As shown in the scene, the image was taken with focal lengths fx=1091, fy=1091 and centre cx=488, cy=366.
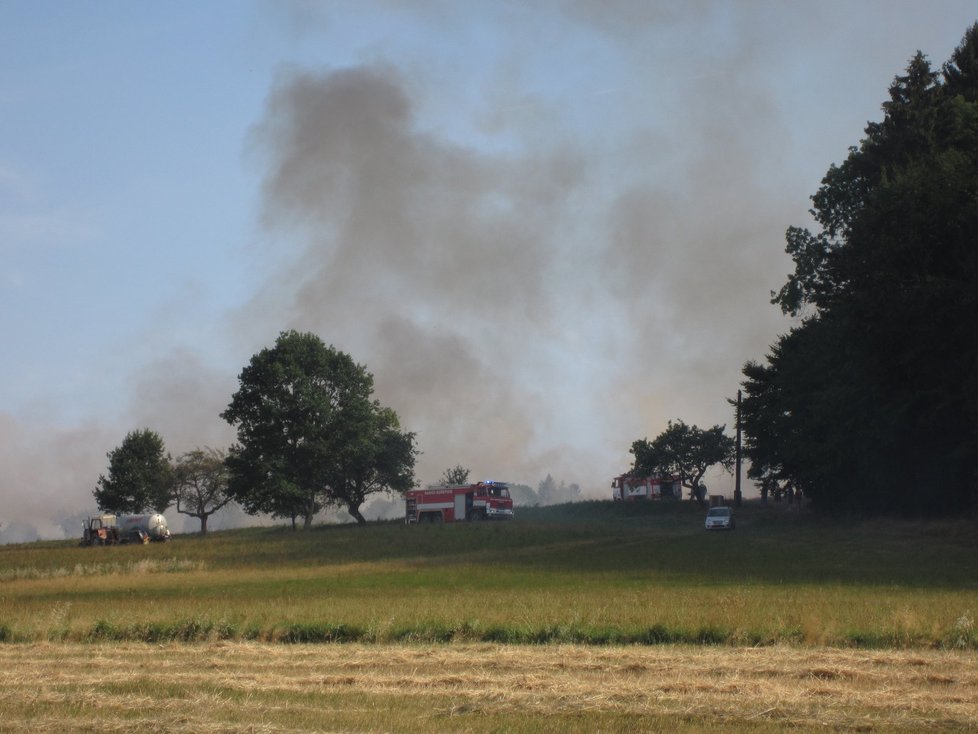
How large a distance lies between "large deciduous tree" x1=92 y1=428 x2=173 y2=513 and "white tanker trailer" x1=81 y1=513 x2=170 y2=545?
2451 centimetres

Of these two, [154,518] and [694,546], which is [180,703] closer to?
[694,546]

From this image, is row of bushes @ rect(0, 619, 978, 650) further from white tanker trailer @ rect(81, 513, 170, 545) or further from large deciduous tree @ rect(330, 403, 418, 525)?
large deciduous tree @ rect(330, 403, 418, 525)

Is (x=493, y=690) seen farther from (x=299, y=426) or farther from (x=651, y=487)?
(x=651, y=487)

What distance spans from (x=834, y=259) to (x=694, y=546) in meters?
18.6

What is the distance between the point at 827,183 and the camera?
71.4 metres

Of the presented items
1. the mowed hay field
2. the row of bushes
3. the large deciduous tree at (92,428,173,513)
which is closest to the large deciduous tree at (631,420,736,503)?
the large deciduous tree at (92,428,173,513)

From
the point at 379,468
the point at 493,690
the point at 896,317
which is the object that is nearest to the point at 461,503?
the point at 379,468

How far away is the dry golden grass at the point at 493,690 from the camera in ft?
43.5

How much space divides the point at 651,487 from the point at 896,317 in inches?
3186

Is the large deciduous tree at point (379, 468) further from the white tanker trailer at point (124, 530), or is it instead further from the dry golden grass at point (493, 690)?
the dry golden grass at point (493, 690)

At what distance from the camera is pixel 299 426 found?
325 ft

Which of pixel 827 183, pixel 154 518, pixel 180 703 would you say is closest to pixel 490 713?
pixel 180 703

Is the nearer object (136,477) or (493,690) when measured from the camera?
(493,690)

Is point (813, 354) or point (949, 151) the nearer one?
point (949, 151)
